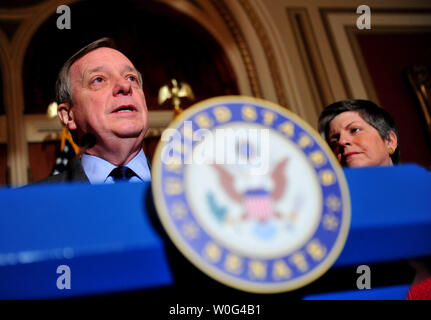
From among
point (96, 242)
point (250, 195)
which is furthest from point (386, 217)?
Answer: point (96, 242)

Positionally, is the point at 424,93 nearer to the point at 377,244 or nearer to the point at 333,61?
the point at 333,61

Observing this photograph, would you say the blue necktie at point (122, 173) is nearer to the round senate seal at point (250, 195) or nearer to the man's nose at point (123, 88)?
the man's nose at point (123, 88)

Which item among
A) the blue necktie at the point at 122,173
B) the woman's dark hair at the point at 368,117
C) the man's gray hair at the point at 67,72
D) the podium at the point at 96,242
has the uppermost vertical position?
the man's gray hair at the point at 67,72

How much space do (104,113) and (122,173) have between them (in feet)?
0.35

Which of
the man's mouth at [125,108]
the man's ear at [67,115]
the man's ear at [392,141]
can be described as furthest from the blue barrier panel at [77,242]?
the man's ear at [392,141]

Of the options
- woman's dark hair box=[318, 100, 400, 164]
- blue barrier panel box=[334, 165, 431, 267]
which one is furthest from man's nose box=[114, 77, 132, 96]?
woman's dark hair box=[318, 100, 400, 164]

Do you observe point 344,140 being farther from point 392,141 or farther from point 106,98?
point 106,98

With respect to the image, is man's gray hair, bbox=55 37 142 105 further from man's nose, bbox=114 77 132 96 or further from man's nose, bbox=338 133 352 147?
man's nose, bbox=338 133 352 147

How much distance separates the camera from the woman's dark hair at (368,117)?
3.40 ft

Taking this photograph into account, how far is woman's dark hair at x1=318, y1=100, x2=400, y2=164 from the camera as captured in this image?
3.40ft

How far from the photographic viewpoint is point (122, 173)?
29.7 inches

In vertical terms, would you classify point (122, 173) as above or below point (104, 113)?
below

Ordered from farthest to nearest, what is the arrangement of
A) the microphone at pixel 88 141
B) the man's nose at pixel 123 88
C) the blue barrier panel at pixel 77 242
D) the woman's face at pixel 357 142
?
the woman's face at pixel 357 142 → the man's nose at pixel 123 88 → the microphone at pixel 88 141 → the blue barrier panel at pixel 77 242
